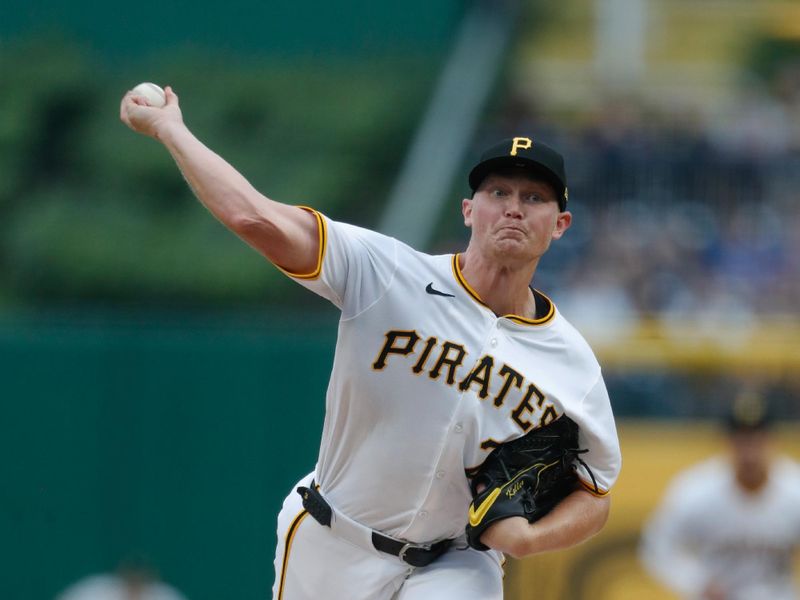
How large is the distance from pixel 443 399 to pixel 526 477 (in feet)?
1.09

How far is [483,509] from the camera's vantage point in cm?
405

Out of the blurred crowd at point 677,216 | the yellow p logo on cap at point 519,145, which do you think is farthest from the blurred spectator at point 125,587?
the yellow p logo on cap at point 519,145

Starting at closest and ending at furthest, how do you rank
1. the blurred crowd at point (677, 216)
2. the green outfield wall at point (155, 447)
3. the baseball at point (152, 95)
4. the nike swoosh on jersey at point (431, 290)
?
the baseball at point (152, 95) < the nike swoosh on jersey at point (431, 290) < the green outfield wall at point (155, 447) < the blurred crowd at point (677, 216)

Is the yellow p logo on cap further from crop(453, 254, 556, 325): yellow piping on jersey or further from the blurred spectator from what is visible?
the blurred spectator

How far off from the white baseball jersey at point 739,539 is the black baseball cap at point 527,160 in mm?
3887

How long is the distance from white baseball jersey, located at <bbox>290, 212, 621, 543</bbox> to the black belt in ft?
0.10

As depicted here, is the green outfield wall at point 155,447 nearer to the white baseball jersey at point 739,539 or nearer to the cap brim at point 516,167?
the white baseball jersey at point 739,539

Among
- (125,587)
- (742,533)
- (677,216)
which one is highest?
(677,216)

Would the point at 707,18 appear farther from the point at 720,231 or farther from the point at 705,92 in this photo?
the point at 720,231

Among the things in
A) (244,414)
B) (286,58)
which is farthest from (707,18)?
(244,414)

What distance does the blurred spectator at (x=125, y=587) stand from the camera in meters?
8.53

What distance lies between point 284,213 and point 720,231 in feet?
25.6

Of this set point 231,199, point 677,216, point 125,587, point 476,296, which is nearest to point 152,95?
point 231,199

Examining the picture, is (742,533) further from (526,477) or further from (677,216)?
(677,216)
